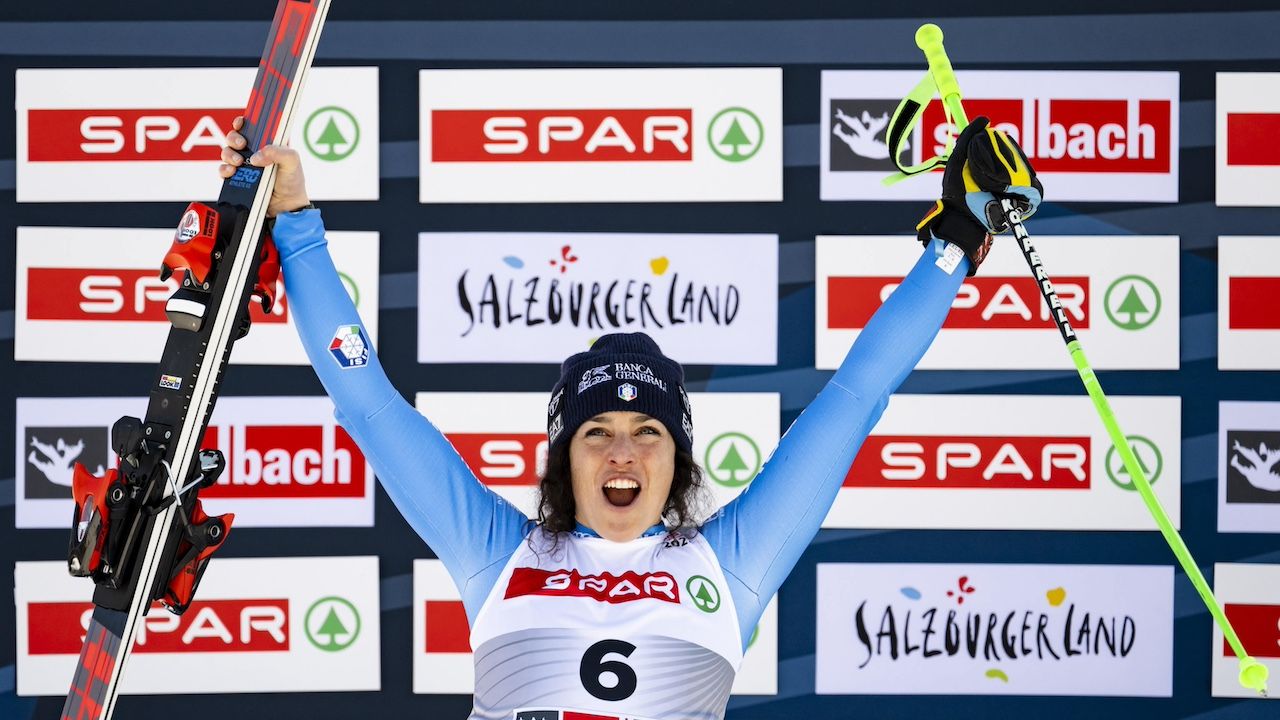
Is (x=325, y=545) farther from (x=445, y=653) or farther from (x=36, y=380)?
(x=36, y=380)

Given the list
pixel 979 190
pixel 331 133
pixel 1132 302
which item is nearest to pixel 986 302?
pixel 1132 302

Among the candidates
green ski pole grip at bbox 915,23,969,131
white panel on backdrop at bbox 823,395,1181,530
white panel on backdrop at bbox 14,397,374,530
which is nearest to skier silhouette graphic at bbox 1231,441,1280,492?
white panel on backdrop at bbox 823,395,1181,530

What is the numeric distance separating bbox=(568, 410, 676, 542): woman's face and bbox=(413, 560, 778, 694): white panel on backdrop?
1.24m

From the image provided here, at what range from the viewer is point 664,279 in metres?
2.87

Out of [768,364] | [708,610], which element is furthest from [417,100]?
[708,610]

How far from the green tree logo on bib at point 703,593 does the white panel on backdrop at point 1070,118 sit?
1467mm

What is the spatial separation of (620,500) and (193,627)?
1.66m

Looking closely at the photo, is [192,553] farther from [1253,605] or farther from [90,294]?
[1253,605]

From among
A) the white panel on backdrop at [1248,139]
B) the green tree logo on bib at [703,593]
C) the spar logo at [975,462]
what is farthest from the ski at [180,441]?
the white panel on backdrop at [1248,139]

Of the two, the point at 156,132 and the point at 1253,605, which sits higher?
the point at 156,132

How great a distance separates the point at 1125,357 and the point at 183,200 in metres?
2.39

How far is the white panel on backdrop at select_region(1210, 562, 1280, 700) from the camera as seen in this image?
2.88 m

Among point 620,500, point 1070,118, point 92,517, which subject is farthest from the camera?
point 1070,118

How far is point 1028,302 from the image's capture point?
2861 mm
